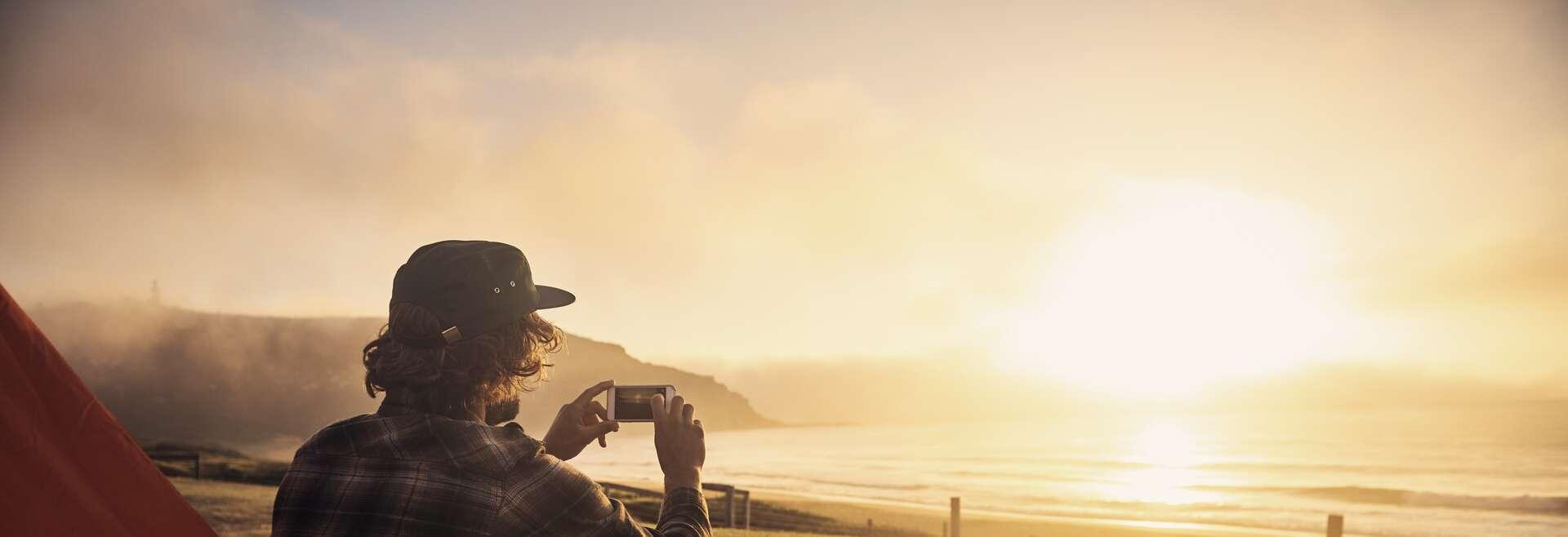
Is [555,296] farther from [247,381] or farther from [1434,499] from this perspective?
[247,381]

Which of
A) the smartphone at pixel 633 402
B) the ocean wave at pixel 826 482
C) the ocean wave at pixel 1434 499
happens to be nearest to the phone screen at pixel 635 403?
the smartphone at pixel 633 402

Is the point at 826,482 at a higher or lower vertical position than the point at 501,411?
lower

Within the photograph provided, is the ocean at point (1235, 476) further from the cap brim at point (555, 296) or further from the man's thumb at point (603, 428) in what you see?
the cap brim at point (555, 296)

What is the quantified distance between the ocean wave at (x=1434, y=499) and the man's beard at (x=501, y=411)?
1805 inches

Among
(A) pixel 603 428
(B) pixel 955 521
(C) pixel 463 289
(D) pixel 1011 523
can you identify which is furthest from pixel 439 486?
(D) pixel 1011 523

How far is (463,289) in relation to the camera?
1.68 m

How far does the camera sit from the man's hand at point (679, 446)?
1.75 meters

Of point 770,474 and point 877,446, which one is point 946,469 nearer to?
point 770,474

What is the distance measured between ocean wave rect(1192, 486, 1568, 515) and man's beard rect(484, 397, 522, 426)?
1805 inches

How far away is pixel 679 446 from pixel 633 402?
0.36m

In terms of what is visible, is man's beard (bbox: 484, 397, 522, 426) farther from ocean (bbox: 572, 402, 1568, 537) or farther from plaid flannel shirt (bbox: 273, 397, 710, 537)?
ocean (bbox: 572, 402, 1568, 537)

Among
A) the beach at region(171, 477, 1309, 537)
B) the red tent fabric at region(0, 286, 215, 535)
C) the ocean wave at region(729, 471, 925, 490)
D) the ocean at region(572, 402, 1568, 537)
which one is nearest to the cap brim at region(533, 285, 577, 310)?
the red tent fabric at region(0, 286, 215, 535)

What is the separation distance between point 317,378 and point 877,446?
120m

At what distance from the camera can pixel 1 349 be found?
1.99 metres
